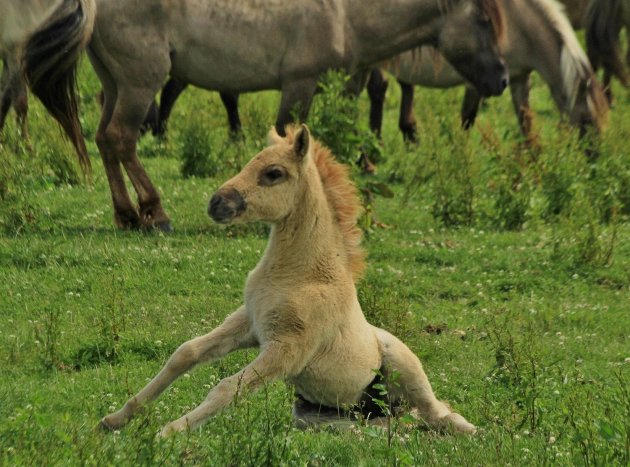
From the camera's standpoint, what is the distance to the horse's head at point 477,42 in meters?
12.0

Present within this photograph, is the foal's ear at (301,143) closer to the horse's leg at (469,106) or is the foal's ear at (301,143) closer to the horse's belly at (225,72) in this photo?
the horse's belly at (225,72)

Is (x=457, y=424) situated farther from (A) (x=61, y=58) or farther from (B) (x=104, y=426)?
(A) (x=61, y=58)

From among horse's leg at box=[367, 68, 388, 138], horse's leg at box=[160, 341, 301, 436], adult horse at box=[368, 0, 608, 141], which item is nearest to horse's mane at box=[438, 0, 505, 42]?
adult horse at box=[368, 0, 608, 141]

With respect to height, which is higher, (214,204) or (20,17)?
(214,204)

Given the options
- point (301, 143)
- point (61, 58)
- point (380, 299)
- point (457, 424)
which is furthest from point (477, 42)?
point (457, 424)

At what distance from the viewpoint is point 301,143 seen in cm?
619

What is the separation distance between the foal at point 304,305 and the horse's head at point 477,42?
5915mm

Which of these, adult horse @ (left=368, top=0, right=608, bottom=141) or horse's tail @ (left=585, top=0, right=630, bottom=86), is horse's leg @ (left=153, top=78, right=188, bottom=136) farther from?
horse's tail @ (left=585, top=0, right=630, bottom=86)

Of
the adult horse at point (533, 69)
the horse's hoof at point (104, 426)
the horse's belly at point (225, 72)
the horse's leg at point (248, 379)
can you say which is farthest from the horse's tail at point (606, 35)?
the horse's hoof at point (104, 426)

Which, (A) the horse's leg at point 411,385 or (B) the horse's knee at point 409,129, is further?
(B) the horse's knee at point 409,129

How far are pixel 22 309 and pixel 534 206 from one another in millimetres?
5023

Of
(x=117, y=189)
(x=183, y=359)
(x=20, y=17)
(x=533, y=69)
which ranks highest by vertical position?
(x=183, y=359)

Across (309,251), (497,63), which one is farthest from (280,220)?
(497,63)

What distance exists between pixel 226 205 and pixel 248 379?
830 mm
